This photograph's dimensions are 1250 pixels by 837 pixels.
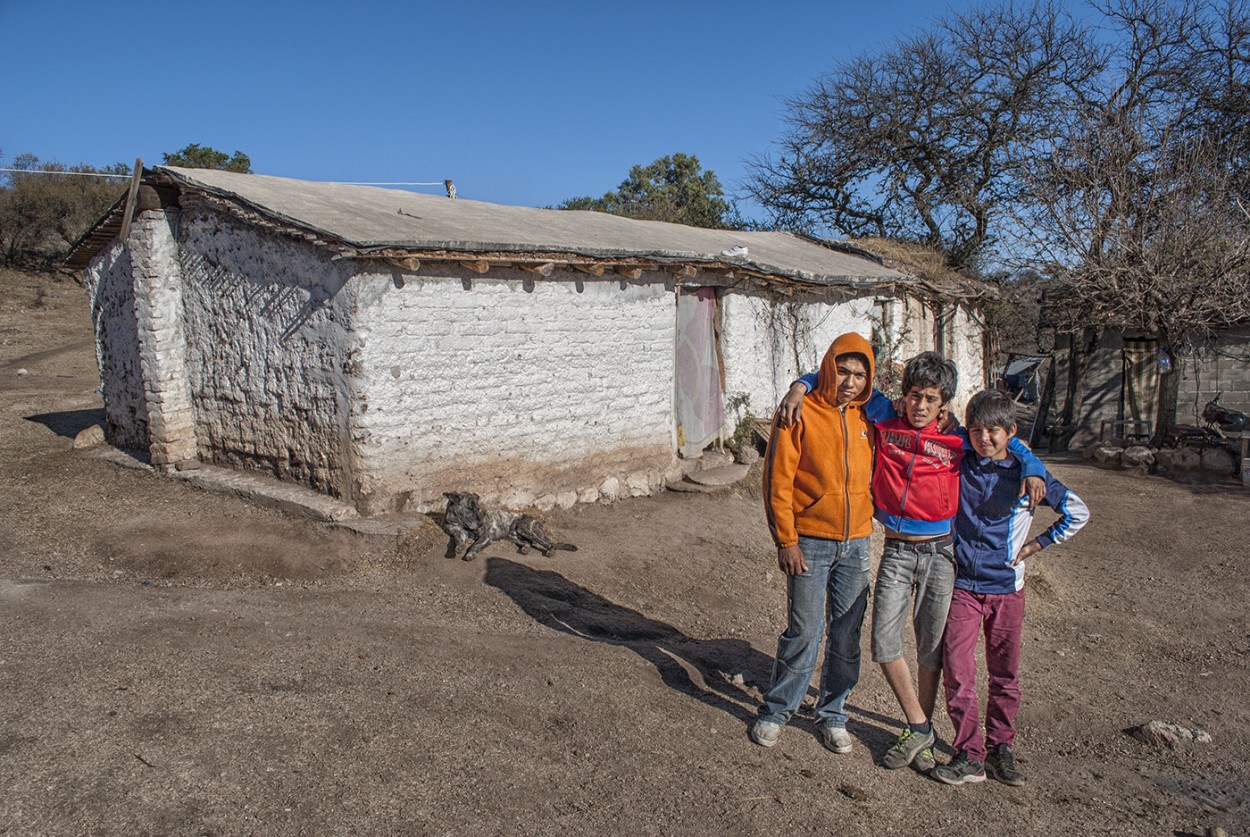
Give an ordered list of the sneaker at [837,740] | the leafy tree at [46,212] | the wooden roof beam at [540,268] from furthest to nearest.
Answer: the leafy tree at [46,212], the wooden roof beam at [540,268], the sneaker at [837,740]

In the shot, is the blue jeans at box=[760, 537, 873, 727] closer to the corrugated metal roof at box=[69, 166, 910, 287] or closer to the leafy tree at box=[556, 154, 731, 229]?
the corrugated metal roof at box=[69, 166, 910, 287]

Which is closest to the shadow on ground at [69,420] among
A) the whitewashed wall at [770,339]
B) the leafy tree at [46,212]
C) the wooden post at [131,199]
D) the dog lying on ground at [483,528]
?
the wooden post at [131,199]

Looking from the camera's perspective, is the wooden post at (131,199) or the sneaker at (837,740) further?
the wooden post at (131,199)

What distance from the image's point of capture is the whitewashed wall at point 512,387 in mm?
6352

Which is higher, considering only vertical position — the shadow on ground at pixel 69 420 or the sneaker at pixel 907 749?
the shadow on ground at pixel 69 420

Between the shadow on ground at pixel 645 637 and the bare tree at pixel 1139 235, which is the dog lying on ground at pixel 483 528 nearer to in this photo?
the shadow on ground at pixel 645 637

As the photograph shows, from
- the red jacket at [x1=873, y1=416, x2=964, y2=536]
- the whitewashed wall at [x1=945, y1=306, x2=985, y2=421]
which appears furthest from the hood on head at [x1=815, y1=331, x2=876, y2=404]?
the whitewashed wall at [x1=945, y1=306, x2=985, y2=421]

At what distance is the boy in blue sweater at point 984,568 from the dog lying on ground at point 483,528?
12.0 ft

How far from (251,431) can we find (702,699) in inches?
189

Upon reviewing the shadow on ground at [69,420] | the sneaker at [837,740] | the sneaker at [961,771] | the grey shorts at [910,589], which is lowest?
the sneaker at [961,771]

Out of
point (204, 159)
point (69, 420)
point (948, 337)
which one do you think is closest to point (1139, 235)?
point (948, 337)

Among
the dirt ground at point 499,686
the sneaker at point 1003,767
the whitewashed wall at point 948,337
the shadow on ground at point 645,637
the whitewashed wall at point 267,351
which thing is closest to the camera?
the dirt ground at point 499,686

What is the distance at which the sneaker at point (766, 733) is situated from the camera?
142 inches

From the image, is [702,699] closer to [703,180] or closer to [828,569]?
[828,569]
